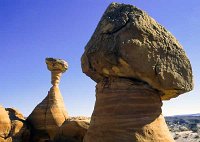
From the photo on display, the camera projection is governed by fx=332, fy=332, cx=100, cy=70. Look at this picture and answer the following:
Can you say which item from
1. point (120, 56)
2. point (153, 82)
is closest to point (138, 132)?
point (153, 82)

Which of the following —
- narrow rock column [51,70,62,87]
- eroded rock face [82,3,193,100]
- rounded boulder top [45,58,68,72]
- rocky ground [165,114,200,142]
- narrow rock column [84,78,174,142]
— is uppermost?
rounded boulder top [45,58,68,72]

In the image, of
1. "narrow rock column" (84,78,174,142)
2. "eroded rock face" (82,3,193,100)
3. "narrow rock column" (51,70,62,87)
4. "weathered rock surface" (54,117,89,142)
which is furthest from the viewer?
"narrow rock column" (51,70,62,87)

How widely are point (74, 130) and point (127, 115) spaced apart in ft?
26.8

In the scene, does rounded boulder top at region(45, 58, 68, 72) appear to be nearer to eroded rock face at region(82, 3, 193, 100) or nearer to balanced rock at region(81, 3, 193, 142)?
eroded rock face at region(82, 3, 193, 100)

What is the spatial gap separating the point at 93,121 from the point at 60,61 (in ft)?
37.7

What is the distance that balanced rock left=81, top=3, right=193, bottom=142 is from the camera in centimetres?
637

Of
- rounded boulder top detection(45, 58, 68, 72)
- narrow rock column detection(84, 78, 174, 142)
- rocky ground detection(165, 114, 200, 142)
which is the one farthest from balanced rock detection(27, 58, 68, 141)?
rocky ground detection(165, 114, 200, 142)

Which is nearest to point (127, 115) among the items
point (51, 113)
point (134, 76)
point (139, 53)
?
point (134, 76)

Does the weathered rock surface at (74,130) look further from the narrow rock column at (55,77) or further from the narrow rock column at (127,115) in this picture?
the narrow rock column at (127,115)

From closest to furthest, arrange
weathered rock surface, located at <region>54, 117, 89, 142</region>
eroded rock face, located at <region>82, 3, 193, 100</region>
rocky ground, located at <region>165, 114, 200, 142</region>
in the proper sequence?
1. eroded rock face, located at <region>82, 3, 193, 100</region>
2. weathered rock surface, located at <region>54, 117, 89, 142</region>
3. rocky ground, located at <region>165, 114, 200, 142</region>

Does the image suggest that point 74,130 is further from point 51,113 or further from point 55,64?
point 55,64

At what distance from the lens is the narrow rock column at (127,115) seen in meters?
6.28

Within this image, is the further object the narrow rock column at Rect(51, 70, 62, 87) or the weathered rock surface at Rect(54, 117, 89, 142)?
the narrow rock column at Rect(51, 70, 62, 87)

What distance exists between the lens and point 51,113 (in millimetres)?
16406
